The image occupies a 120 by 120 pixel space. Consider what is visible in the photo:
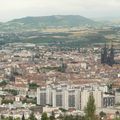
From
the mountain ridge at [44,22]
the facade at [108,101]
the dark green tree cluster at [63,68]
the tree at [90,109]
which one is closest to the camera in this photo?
the tree at [90,109]

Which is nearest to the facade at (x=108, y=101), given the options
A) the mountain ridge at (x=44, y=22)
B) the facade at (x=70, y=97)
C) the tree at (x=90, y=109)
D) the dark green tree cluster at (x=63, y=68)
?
the facade at (x=70, y=97)

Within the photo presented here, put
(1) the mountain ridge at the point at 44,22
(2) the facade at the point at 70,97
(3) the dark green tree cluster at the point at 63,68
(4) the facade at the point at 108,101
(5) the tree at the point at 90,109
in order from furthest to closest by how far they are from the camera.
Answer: (1) the mountain ridge at the point at 44,22 → (3) the dark green tree cluster at the point at 63,68 → (4) the facade at the point at 108,101 → (2) the facade at the point at 70,97 → (5) the tree at the point at 90,109

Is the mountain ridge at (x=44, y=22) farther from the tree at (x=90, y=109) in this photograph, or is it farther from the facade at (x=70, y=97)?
the tree at (x=90, y=109)

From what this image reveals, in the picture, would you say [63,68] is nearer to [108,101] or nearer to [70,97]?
[108,101]

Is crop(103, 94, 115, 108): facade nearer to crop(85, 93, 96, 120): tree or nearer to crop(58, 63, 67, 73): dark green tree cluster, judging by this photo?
crop(85, 93, 96, 120): tree

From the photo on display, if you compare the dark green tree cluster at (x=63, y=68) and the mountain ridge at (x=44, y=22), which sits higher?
the dark green tree cluster at (x=63, y=68)

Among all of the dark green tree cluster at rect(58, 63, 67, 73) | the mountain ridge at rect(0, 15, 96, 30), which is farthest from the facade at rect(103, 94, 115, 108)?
the mountain ridge at rect(0, 15, 96, 30)

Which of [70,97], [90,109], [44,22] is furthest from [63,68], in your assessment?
[44,22]

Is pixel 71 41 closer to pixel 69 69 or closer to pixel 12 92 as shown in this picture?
pixel 69 69

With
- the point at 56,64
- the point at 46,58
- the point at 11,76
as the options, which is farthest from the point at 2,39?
the point at 11,76

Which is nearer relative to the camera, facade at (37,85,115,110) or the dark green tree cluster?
facade at (37,85,115,110)

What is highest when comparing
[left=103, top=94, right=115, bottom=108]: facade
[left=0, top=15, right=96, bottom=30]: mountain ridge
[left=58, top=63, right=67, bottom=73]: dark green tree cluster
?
[left=103, top=94, right=115, bottom=108]: facade

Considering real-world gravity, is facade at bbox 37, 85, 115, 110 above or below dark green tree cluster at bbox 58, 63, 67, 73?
above
